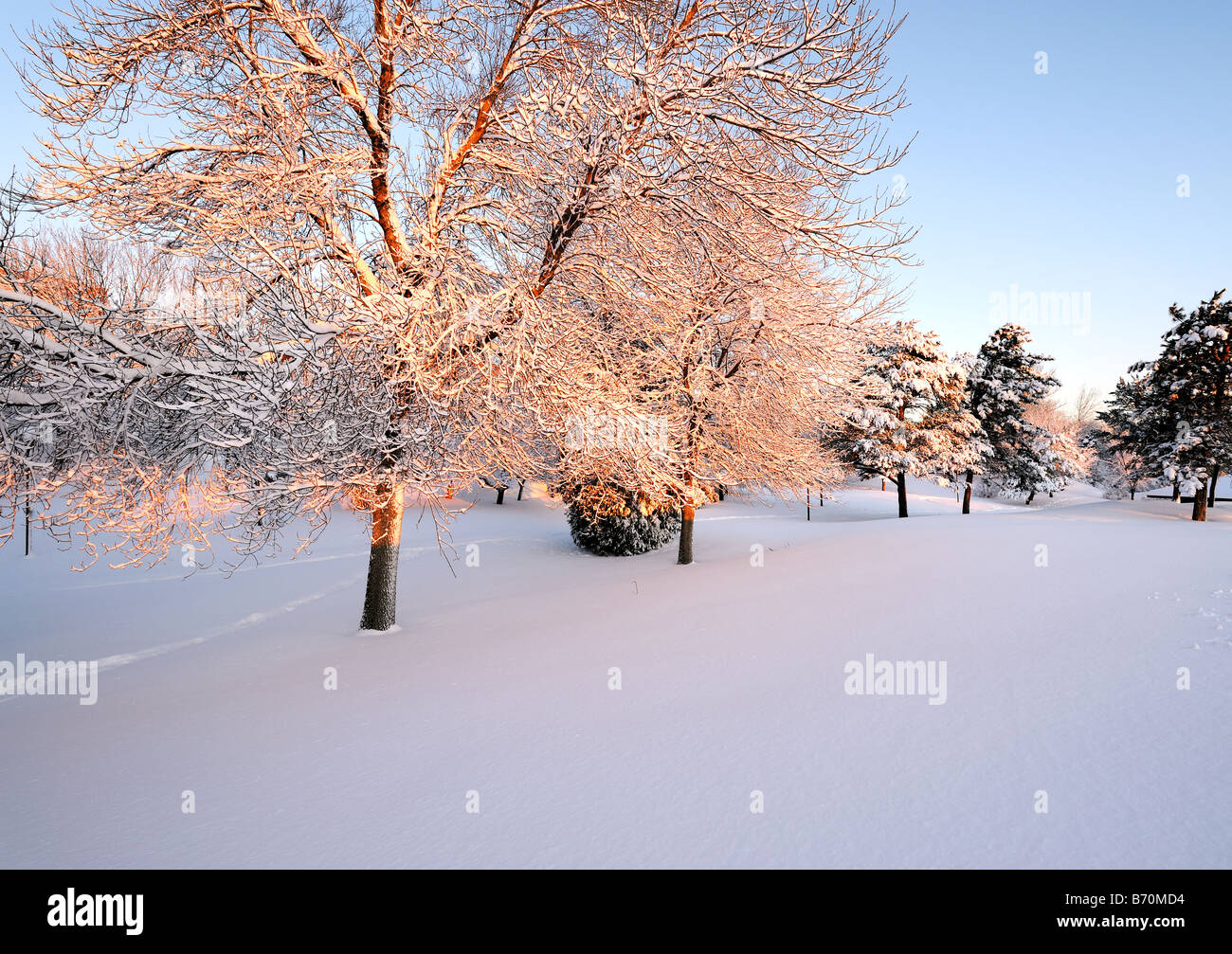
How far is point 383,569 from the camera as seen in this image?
328 inches

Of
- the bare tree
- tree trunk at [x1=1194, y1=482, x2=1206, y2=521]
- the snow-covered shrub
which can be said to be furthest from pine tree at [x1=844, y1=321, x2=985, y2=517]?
the bare tree

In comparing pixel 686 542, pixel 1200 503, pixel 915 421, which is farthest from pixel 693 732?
pixel 915 421

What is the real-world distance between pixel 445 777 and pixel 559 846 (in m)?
1.20

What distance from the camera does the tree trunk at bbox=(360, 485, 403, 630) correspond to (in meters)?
8.02

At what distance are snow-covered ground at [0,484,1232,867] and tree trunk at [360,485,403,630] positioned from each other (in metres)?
0.34

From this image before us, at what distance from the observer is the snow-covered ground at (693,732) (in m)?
3.12

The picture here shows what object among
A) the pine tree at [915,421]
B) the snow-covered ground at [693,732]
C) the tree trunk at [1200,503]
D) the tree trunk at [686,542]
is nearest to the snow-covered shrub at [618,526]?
the tree trunk at [686,542]

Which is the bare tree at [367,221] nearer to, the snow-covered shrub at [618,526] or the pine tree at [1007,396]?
the snow-covered shrub at [618,526]

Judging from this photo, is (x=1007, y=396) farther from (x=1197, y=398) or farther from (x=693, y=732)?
(x=693, y=732)

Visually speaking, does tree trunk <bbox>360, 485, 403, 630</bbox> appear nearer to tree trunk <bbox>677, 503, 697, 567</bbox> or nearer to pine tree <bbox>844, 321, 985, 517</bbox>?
tree trunk <bbox>677, 503, 697, 567</bbox>
